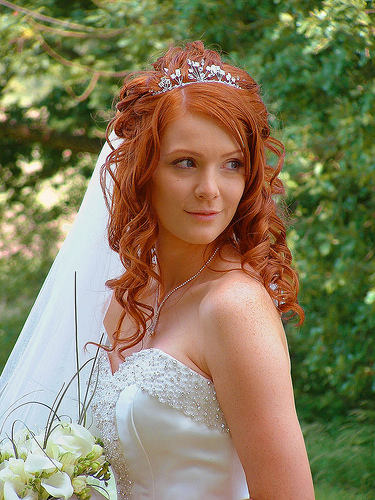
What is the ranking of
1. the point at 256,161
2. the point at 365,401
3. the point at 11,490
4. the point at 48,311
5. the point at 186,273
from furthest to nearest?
the point at 365,401
the point at 48,311
the point at 186,273
the point at 256,161
the point at 11,490

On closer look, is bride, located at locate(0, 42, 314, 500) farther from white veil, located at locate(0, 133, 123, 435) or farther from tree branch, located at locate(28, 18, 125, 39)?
tree branch, located at locate(28, 18, 125, 39)

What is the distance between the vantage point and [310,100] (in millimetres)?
4648

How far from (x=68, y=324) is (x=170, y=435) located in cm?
86

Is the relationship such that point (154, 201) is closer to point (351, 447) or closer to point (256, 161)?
point (256, 161)

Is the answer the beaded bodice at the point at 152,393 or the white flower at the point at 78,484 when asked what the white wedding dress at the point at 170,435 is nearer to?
the beaded bodice at the point at 152,393

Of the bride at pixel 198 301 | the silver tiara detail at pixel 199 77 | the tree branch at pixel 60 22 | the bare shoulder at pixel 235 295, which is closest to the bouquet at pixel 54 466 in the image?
the bride at pixel 198 301

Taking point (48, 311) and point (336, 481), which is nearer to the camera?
point (48, 311)

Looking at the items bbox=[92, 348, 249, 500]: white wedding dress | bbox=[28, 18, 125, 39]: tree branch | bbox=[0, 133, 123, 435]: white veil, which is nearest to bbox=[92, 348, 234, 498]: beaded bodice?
bbox=[92, 348, 249, 500]: white wedding dress

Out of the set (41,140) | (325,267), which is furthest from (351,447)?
(41,140)

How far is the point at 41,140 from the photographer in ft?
25.3

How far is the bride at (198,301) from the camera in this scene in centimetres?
185

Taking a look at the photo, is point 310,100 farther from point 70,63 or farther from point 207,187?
point 70,63

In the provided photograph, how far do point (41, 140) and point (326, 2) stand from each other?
443 cm

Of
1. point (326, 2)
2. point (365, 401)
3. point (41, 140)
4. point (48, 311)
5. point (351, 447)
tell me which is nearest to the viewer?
point (48, 311)
